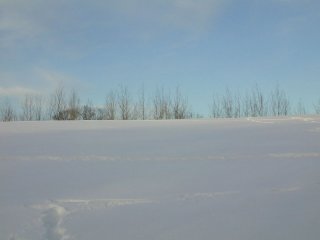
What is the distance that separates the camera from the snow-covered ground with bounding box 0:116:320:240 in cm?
246

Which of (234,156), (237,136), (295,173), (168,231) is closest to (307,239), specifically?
(168,231)

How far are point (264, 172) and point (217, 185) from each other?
0.44 metres

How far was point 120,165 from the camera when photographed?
356cm

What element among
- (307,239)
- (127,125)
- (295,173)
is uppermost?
(127,125)

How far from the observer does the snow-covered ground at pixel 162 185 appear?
2465 mm

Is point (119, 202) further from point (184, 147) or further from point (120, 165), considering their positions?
point (184, 147)

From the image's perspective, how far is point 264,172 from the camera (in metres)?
3.25

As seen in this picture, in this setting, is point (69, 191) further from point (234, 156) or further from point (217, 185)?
point (234, 156)

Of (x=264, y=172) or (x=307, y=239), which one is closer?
(x=307, y=239)

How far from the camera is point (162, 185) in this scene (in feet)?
10.0

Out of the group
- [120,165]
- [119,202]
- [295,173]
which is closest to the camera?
[119,202]

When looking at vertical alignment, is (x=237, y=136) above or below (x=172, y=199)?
above

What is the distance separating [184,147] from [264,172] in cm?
101

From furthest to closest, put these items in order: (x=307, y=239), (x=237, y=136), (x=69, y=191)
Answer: (x=237, y=136)
(x=69, y=191)
(x=307, y=239)
